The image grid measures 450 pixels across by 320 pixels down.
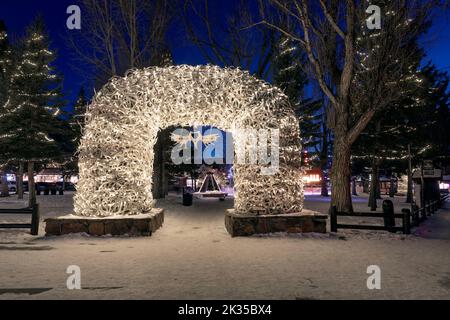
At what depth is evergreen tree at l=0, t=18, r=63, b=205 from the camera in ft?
71.7

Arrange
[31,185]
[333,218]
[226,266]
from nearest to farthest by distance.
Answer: [226,266] < [333,218] < [31,185]

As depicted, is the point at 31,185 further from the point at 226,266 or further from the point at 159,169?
the point at 226,266

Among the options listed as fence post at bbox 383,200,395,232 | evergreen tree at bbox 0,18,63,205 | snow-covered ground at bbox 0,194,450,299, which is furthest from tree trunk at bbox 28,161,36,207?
fence post at bbox 383,200,395,232

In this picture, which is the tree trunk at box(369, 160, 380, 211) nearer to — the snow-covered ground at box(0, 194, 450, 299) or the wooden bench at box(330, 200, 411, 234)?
the wooden bench at box(330, 200, 411, 234)

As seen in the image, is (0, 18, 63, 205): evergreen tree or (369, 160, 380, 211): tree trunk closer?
(369, 160, 380, 211): tree trunk

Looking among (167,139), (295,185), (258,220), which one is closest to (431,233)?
(295,185)

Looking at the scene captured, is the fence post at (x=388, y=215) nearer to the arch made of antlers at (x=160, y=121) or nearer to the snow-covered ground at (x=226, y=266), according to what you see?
the snow-covered ground at (x=226, y=266)

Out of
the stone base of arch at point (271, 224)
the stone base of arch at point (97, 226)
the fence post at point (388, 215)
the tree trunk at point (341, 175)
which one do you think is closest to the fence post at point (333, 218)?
the stone base of arch at point (271, 224)

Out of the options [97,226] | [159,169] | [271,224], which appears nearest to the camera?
[97,226]

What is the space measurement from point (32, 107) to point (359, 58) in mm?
18019

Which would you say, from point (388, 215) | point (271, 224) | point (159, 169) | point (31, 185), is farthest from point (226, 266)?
point (159, 169)

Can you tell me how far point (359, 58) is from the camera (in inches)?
576
